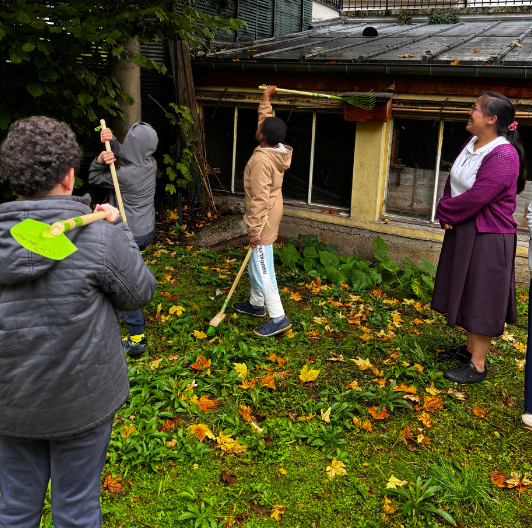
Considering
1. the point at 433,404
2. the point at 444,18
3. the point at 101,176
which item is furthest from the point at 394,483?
the point at 444,18

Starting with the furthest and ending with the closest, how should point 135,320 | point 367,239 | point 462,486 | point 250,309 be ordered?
point 367,239, point 250,309, point 135,320, point 462,486

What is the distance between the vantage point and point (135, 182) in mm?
4457

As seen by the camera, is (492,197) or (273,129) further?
(273,129)

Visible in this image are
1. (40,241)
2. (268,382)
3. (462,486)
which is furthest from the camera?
(268,382)

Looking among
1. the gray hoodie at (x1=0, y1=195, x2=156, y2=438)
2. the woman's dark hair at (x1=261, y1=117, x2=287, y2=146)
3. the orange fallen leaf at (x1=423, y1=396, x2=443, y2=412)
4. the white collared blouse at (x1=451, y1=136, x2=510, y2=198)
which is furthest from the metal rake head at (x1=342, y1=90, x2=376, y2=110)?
the gray hoodie at (x1=0, y1=195, x2=156, y2=438)

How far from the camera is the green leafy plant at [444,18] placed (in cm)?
1073

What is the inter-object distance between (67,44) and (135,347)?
3238 mm

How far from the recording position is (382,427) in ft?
12.8

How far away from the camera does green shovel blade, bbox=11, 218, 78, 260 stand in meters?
1.74

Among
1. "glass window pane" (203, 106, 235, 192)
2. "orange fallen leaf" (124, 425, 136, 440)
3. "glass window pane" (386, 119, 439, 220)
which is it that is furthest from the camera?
"glass window pane" (203, 106, 235, 192)

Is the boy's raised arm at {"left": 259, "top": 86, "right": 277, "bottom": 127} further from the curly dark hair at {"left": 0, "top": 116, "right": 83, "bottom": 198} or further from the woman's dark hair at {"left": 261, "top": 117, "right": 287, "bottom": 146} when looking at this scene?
the curly dark hair at {"left": 0, "top": 116, "right": 83, "bottom": 198}

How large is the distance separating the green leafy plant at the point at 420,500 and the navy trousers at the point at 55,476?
5.92ft

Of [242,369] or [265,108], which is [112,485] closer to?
[242,369]

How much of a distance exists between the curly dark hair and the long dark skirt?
3.36m
